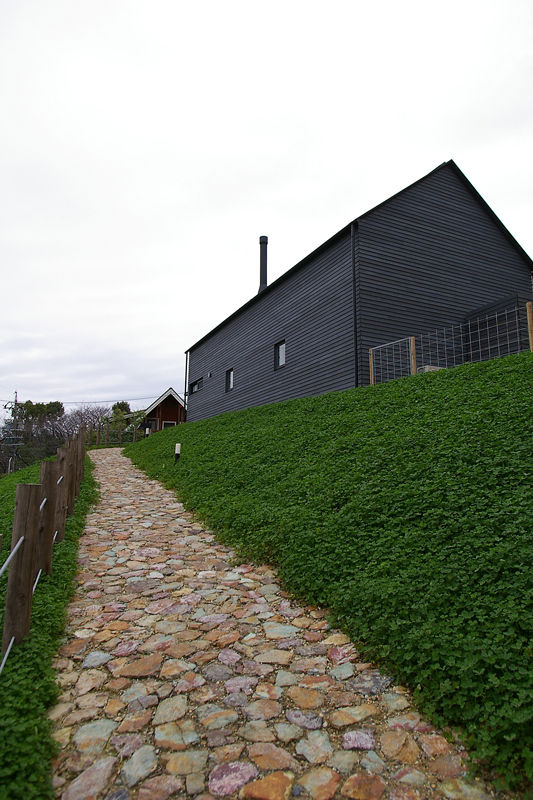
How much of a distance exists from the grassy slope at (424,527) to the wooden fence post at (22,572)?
7.67ft

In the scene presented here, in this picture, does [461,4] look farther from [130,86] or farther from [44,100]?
[44,100]

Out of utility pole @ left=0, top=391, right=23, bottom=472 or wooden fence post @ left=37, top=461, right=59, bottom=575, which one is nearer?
wooden fence post @ left=37, top=461, right=59, bottom=575

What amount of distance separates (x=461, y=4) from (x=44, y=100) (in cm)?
781

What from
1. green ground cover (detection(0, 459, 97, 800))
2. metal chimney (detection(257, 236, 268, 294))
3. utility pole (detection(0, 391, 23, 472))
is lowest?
green ground cover (detection(0, 459, 97, 800))

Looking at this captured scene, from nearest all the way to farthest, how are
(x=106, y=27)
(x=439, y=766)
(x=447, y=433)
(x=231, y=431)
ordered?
(x=439, y=766) → (x=447, y=433) → (x=106, y=27) → (x=231, y=431)

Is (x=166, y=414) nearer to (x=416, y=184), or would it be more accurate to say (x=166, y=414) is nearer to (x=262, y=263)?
(x=262, y=263)

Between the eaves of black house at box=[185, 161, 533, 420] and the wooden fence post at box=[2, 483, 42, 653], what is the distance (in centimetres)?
916

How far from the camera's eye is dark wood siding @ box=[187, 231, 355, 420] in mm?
12266

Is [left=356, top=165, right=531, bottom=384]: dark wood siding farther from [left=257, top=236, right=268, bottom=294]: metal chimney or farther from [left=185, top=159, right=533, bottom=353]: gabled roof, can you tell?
[left=257, top=236, right=268, bottom=294]: metal chimney

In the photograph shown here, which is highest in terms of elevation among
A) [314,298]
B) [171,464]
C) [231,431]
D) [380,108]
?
[380,108]

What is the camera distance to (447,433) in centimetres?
566

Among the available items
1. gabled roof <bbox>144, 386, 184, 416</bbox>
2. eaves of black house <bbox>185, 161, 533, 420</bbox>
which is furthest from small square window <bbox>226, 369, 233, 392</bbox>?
gabled roof <bbox>144, 386, 184, 416</bbox>

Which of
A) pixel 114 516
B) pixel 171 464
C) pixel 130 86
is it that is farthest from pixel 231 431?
pixel 130 86

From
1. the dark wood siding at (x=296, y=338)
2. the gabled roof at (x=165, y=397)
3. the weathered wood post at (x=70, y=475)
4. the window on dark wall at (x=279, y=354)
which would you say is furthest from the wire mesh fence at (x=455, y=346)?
the gabled roof at (x=165, y=397)
